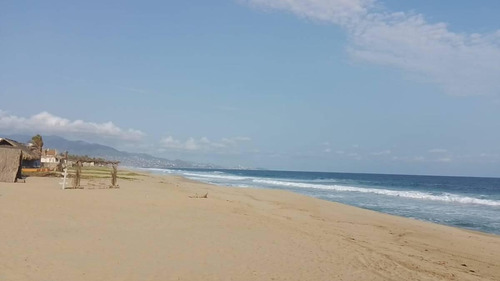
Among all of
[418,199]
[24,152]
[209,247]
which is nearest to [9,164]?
[24,152]

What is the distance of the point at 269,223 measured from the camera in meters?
14.7

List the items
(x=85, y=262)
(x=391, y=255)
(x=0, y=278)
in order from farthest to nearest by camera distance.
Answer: (x=391, y=255)
(x=85, y=262)
(x=0, y=278)

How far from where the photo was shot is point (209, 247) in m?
10.1

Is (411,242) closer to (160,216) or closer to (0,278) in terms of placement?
(160,216)

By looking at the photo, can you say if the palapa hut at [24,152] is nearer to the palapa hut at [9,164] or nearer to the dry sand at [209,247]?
the palapa hut at [9,164]

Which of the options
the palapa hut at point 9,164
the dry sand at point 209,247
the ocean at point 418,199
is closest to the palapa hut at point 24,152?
the palapa hut at point 9,164

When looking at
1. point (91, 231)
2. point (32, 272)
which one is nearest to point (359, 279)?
point (32, 272)

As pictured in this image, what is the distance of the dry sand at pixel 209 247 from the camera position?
785 centimetres

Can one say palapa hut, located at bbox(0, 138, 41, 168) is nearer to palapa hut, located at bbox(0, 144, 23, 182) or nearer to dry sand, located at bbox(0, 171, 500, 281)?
palapa hut, located at bbox(0, 144, 23, 182)

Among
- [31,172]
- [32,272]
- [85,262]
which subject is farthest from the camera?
[31,172]

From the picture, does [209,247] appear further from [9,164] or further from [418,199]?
[418,199]

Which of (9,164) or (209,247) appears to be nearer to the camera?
(209,247)

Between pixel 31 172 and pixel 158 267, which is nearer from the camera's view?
pixel 158 267

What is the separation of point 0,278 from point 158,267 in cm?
267
